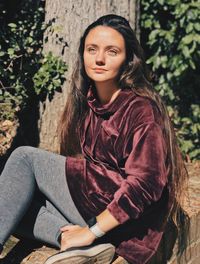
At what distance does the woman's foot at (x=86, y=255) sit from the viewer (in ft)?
8.13

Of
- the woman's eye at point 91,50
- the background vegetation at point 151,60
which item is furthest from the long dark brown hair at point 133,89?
the background vegetation at point 151,60

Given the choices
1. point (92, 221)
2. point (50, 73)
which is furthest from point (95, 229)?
Answer: point (50, 73)

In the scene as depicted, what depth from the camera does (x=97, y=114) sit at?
2893mm

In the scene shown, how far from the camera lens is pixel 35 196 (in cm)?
300

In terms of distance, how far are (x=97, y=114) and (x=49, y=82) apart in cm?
139

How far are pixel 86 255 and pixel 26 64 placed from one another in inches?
82.2

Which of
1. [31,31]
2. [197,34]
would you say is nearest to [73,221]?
[31,31]

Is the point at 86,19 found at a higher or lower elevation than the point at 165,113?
higher

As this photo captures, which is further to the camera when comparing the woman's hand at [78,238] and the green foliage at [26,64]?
the green foliage at [26,64]

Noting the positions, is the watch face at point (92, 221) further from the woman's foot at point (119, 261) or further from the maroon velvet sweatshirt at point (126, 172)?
the woman's foot at point (119, 261)

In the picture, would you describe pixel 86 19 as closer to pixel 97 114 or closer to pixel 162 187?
pixel 97 114

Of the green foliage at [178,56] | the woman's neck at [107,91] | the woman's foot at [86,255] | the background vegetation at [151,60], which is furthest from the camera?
the green foliage at [178,56]

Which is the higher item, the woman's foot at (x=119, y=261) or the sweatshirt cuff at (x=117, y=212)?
the sweatshirt cuff at (x=117, y=212)

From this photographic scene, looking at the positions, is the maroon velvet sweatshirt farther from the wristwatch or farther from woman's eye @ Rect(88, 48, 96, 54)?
woman's eye @ Rect(88, 48, 96, 54)
